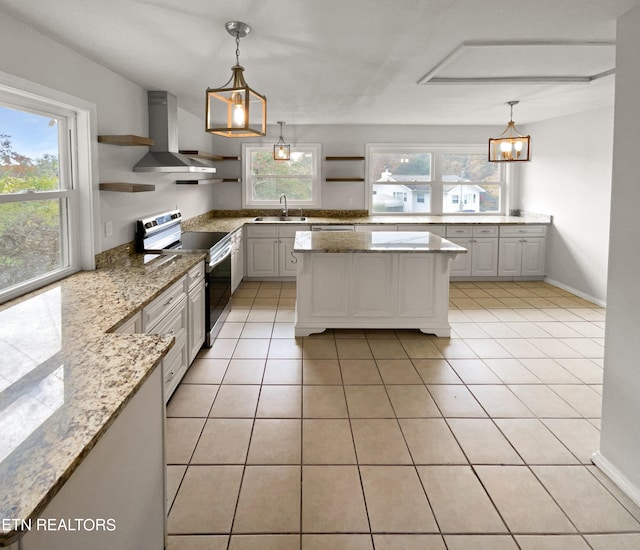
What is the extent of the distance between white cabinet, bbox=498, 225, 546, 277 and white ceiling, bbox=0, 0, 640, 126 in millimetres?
2154

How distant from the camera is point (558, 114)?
6.10m

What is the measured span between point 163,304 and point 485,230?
5016mm

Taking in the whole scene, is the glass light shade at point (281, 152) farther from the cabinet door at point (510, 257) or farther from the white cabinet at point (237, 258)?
the cabinet door at point (510, 257)

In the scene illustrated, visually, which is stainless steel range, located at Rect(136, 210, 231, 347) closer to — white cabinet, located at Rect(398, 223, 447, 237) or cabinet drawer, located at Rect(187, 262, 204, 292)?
cabinet drawer, located at Rect(187, 262, 204, 292)

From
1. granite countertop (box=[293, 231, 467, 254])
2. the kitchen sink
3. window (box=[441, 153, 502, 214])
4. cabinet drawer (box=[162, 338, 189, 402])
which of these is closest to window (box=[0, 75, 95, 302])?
cabinet drawer (box=[162, 338, 189, 402])

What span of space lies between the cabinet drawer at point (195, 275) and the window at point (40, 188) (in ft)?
2.14

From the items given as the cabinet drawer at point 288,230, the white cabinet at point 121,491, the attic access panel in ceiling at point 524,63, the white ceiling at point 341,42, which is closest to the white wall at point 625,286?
the white ceiling at point 341,42

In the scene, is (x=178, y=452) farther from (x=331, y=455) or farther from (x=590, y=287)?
(x=590, y=287)

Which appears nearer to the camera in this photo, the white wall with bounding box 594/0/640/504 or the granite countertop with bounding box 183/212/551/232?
the white wall with bounding box 594/0/640/504

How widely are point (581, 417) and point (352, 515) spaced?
1655 millimetres

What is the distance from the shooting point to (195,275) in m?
3.67

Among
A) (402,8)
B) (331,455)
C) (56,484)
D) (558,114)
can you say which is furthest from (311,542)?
(558,114)

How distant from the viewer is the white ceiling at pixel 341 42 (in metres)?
2.33

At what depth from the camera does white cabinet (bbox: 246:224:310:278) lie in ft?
21.6
